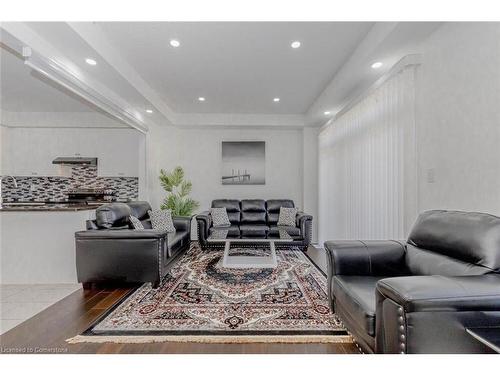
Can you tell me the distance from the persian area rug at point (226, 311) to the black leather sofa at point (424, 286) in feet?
1.25

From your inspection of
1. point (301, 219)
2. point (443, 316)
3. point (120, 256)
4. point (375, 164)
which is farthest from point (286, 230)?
point (443, 316)

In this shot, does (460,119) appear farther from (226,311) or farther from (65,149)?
(65,149)

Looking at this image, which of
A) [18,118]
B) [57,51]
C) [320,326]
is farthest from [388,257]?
[18,118]

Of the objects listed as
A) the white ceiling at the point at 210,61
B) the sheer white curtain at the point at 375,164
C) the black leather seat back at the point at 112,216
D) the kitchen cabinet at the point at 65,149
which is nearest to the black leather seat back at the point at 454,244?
the sheer white curtain at the point at 375,164

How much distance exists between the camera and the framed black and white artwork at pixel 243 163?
5.77 metres

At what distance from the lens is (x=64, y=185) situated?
5.98 meters

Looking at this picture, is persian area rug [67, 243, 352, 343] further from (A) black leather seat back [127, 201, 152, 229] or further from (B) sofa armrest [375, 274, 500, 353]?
(A) black leather seat back [127, 201, 152, 229]

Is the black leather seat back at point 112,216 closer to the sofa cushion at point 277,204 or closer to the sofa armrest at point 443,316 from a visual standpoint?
the sofa cushion at point 277,204

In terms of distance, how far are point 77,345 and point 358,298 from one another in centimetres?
196

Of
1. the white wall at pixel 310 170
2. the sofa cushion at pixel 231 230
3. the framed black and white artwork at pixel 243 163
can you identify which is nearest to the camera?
the sofa cushion at pixel 231 230

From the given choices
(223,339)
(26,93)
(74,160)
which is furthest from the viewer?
(74,160)
